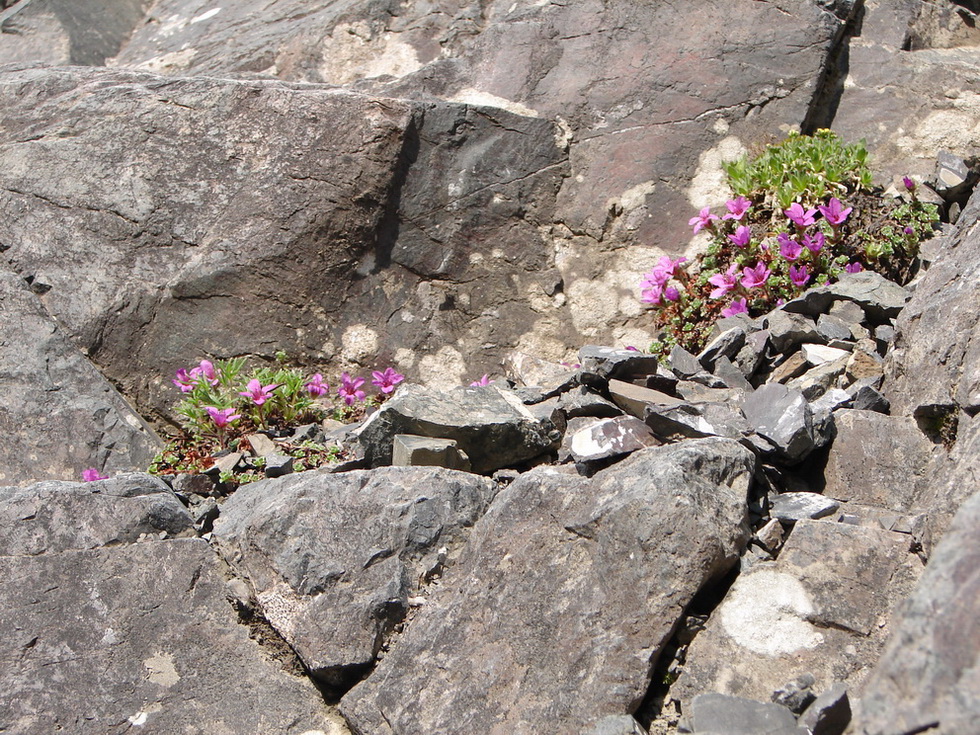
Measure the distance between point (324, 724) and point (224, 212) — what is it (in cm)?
331

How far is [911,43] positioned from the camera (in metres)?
6.30

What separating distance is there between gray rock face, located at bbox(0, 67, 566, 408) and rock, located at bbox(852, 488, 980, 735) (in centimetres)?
384

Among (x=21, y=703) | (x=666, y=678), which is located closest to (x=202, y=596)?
(x=21, y=703)

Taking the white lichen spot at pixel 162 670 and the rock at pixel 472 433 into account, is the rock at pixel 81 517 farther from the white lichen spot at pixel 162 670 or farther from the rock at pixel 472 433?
the rock at pixel 472 433

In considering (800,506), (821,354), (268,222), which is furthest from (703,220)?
(800,506)

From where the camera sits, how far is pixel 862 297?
4.61 metres

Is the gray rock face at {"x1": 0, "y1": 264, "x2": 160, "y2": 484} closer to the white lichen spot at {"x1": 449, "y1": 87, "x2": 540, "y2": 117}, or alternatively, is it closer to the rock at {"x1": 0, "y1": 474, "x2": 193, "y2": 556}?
the rock at {"x1": 0, "y1": 474, "x2": 193, "y2": 556}

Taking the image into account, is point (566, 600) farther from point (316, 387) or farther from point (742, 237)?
point (742, 237)

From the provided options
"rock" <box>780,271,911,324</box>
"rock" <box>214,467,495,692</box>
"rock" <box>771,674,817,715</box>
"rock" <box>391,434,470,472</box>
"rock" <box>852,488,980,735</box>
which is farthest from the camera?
"rock" <box>780,271,911,324</box>

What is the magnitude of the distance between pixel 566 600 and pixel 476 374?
275cm

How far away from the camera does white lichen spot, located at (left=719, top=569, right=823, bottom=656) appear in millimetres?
2613

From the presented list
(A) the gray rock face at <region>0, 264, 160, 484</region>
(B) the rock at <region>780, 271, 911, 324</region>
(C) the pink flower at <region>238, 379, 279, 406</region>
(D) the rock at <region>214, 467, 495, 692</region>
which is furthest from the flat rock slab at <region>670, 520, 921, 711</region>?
(A) the gray rock face at <region>0, 264, 160, 484</region>

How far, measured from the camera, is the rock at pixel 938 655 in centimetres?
162

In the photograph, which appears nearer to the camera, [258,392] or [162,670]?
[162,670]
